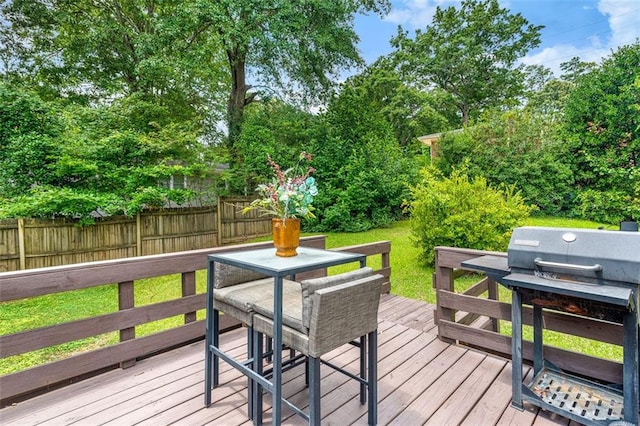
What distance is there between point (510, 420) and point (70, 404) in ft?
8.38

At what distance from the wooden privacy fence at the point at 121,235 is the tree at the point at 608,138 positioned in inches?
390

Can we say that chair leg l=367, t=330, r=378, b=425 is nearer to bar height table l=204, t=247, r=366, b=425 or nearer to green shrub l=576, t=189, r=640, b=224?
bar height table l=204, t=247, r=366, b=425

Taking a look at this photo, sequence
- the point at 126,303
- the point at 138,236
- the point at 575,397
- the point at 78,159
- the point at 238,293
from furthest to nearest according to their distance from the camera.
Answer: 1. the point at 138,236
2. the point at 78,159
3. the point at 126,303
4. the point at 238,293
5. the point at 575,397

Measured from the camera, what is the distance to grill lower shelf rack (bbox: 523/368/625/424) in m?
1.71

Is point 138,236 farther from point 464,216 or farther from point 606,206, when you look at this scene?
point 606,206

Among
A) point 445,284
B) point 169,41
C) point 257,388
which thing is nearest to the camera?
point 257,388

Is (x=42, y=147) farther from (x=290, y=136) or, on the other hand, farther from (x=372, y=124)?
(x=372, y=124)

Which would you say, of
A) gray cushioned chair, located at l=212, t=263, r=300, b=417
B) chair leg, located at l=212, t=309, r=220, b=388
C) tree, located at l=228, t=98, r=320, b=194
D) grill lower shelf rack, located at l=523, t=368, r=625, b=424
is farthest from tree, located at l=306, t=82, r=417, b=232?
grill lower shelf rack, located at l=523, t=368, r=625, b=424

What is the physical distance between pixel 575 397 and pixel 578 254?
0.91m

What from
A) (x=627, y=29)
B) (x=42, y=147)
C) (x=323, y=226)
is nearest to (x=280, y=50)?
(x=323, y=226)

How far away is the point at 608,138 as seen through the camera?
9266 millimetres

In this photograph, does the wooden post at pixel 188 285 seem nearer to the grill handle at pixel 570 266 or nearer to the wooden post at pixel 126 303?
the wooden post at pixel 126 303

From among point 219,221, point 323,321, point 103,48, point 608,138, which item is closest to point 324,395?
point 323,321

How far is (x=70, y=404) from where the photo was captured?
6.22 ft
